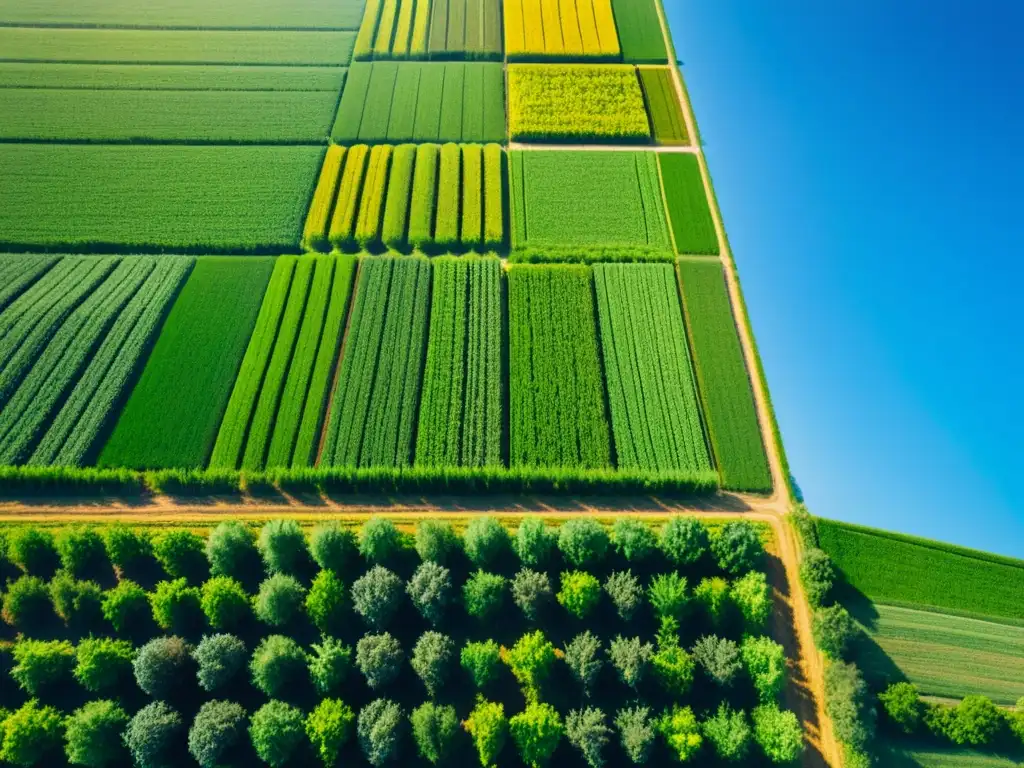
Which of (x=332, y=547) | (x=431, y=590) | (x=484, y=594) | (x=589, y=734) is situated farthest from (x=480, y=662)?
(x=332, y=547)

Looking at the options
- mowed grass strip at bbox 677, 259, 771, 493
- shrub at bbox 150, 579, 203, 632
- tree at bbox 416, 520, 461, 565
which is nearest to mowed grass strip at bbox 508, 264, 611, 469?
tree at bbox 416, 520, 461, 565

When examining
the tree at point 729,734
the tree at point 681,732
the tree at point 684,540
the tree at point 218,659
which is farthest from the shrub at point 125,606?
the tree at point 729,734

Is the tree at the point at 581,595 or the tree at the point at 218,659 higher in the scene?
the tree at the point at 581,595

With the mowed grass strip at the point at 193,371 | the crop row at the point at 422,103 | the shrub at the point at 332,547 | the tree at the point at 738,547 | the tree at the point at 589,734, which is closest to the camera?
the tree at the point at 589,734

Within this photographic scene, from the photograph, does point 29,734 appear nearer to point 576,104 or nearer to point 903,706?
point 903,706

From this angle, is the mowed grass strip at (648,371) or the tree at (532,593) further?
Answer: the mowed grass strip at (648,371)

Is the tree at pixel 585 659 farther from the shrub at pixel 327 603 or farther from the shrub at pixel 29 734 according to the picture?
the shrub at pixel 29 734
